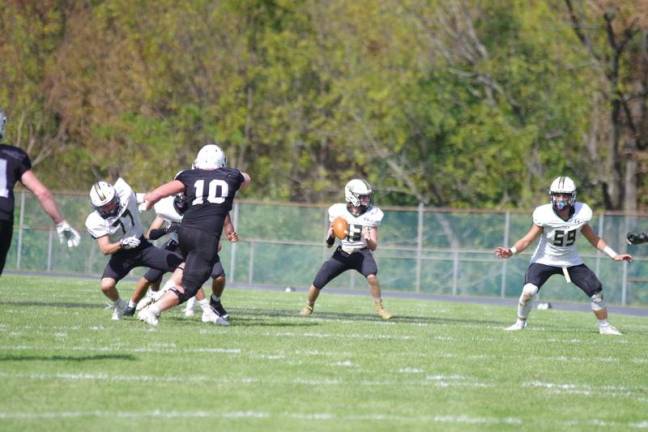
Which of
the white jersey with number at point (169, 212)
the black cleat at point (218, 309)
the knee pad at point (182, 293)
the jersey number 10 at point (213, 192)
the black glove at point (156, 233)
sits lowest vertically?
the black cleat at point (218, 309)

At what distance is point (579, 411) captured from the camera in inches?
288

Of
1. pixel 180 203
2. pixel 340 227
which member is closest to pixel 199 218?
pixel 180 203

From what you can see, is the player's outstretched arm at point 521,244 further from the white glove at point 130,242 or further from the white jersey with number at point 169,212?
the white glove at point 130,242

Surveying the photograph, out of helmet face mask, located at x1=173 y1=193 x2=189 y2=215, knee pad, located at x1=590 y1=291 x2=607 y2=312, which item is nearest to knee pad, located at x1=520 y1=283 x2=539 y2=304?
knee pad, located at x1=590 y1=291 x2=607 y2=312

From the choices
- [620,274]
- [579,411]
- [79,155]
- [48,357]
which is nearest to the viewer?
[579,411]

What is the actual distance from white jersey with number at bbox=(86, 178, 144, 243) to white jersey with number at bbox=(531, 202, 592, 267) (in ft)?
13.6

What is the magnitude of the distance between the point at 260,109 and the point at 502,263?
1096 cm

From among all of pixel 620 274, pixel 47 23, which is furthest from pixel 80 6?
pixel 620 274

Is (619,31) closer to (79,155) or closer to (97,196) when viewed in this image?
(79,155)

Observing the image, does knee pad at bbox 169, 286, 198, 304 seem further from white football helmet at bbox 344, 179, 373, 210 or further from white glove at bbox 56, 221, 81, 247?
white football helmet at bbox 344, 179, 373, 210

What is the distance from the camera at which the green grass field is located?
6727mm

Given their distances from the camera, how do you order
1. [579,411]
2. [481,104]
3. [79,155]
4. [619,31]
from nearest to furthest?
1. [579,411]
2. [619,31]
3. [481,104]
4. [79,155]

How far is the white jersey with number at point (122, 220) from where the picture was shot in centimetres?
1208

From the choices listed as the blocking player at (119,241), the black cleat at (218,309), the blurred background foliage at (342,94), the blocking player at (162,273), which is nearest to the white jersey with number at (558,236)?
the blocking player at (162,273)
